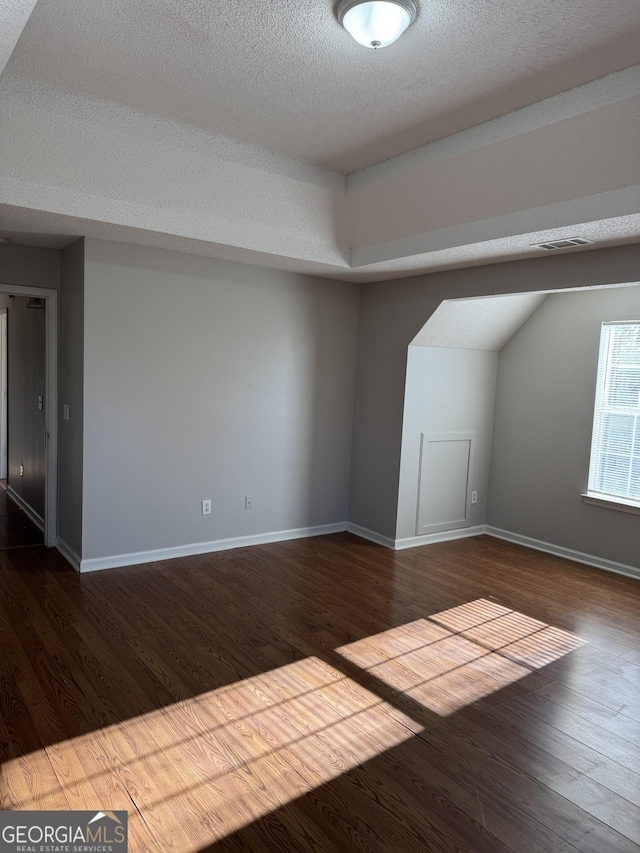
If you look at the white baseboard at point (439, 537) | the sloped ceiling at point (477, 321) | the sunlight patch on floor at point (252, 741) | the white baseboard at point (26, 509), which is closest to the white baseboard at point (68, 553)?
the white baseboard at point (26, 509)

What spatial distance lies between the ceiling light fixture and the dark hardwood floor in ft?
9.09

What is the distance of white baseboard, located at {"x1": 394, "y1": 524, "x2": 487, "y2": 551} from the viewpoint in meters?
5.12

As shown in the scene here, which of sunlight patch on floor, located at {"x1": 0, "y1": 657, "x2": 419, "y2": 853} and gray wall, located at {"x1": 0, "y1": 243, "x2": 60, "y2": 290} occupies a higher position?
gray wall, located at {"x1": 0, "y1": 243, "x2": 60, "y2": 290}

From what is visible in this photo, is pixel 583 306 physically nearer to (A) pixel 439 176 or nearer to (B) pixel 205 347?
(A) pixel 439 176

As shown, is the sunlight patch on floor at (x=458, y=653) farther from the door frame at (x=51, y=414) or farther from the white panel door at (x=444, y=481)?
the door frame at (x=51, y=414)

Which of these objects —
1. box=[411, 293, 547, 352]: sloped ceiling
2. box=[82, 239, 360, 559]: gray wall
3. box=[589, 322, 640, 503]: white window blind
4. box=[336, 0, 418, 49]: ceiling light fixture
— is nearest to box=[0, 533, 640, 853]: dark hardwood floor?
box=[82, 239, 360, 559]: gray wall

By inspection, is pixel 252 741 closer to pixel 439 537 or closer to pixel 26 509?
pixel 439 537

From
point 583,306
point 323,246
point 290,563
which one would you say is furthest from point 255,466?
point 583,306

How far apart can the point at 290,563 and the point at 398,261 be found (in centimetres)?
237
